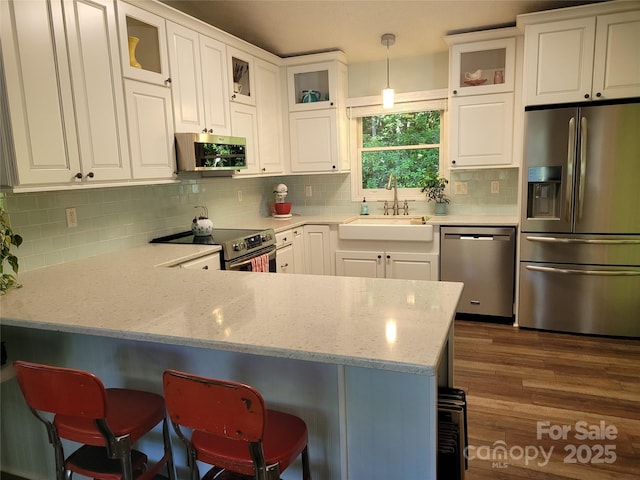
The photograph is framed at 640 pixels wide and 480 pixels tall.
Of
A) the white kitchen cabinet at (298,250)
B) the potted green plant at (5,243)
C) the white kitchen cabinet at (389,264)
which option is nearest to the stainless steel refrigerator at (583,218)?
the white kitchen cabinet at (389,264)

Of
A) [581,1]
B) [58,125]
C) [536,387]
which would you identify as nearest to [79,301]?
[58,125]

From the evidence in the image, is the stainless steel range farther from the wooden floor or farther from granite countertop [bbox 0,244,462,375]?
the wooden floor

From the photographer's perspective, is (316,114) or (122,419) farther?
(316,114)

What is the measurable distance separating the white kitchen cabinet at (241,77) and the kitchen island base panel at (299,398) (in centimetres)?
233

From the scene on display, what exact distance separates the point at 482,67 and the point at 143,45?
9.09ft

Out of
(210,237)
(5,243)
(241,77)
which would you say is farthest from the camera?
(241,77)

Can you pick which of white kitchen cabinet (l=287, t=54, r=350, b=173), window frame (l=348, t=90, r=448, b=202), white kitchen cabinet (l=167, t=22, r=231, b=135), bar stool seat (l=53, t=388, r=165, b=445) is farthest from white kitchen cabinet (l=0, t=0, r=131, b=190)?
window frame (l=348, t=90, r=448, b=202)

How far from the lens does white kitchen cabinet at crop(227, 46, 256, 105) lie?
3.54m

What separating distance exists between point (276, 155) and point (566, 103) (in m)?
2.49

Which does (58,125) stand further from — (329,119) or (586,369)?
(586,369)

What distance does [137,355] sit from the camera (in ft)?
5.98

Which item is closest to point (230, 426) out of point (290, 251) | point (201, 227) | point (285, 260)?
point (201, 227)

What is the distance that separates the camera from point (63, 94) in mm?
2203

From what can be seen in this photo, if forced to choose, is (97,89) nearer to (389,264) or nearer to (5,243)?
(5,243)
